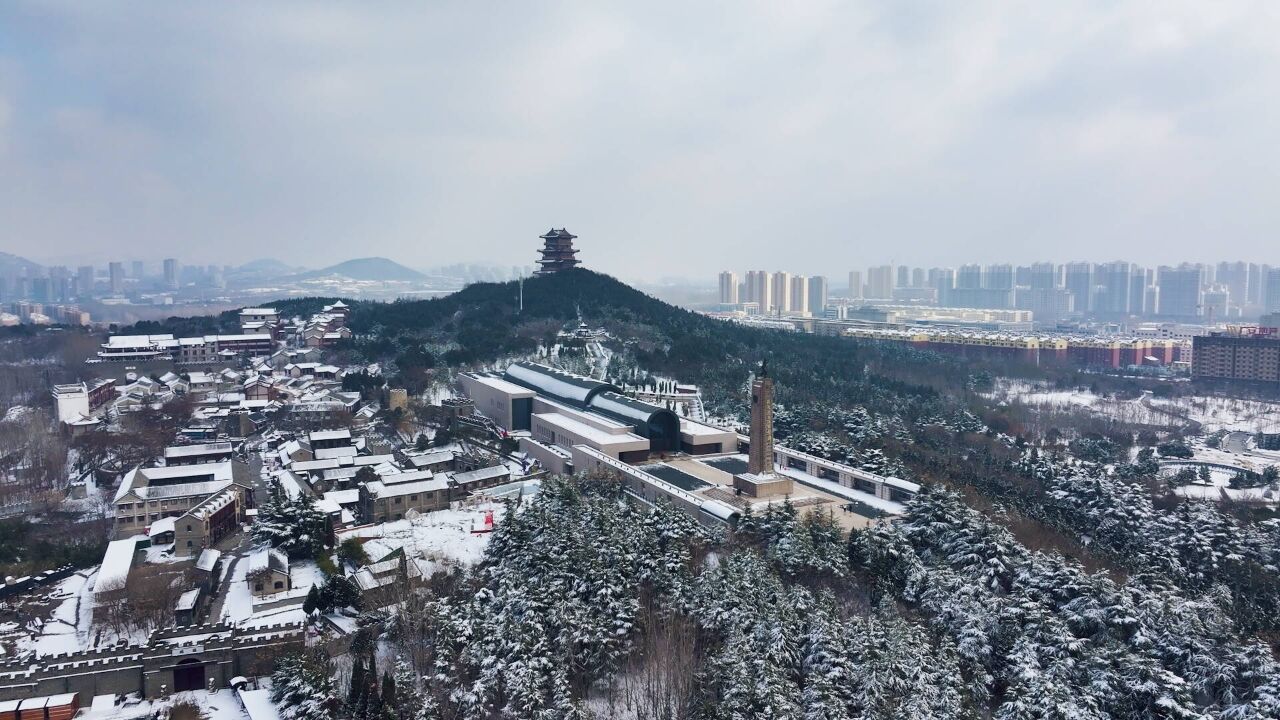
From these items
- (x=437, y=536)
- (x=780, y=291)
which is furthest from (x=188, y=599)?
(x=780, y=291)

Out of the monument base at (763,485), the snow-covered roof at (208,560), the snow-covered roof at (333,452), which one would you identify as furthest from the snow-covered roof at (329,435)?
the monument base at (763,485)

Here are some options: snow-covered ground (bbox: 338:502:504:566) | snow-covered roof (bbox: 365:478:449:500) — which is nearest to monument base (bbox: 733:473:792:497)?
snow-covered ground (bbox: 338:502:504:566)

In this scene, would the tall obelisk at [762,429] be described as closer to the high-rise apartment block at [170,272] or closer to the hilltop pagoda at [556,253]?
the hilltop pagoda at [556,253]

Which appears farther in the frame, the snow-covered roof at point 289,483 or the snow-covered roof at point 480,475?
the snow-covered roof at point 480,475

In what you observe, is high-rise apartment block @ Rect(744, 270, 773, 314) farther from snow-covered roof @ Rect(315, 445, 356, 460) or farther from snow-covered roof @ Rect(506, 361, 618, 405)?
snow-covered roof @ Rect(315, 445, 356, 460)

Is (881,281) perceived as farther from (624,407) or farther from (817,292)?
(624,407)
